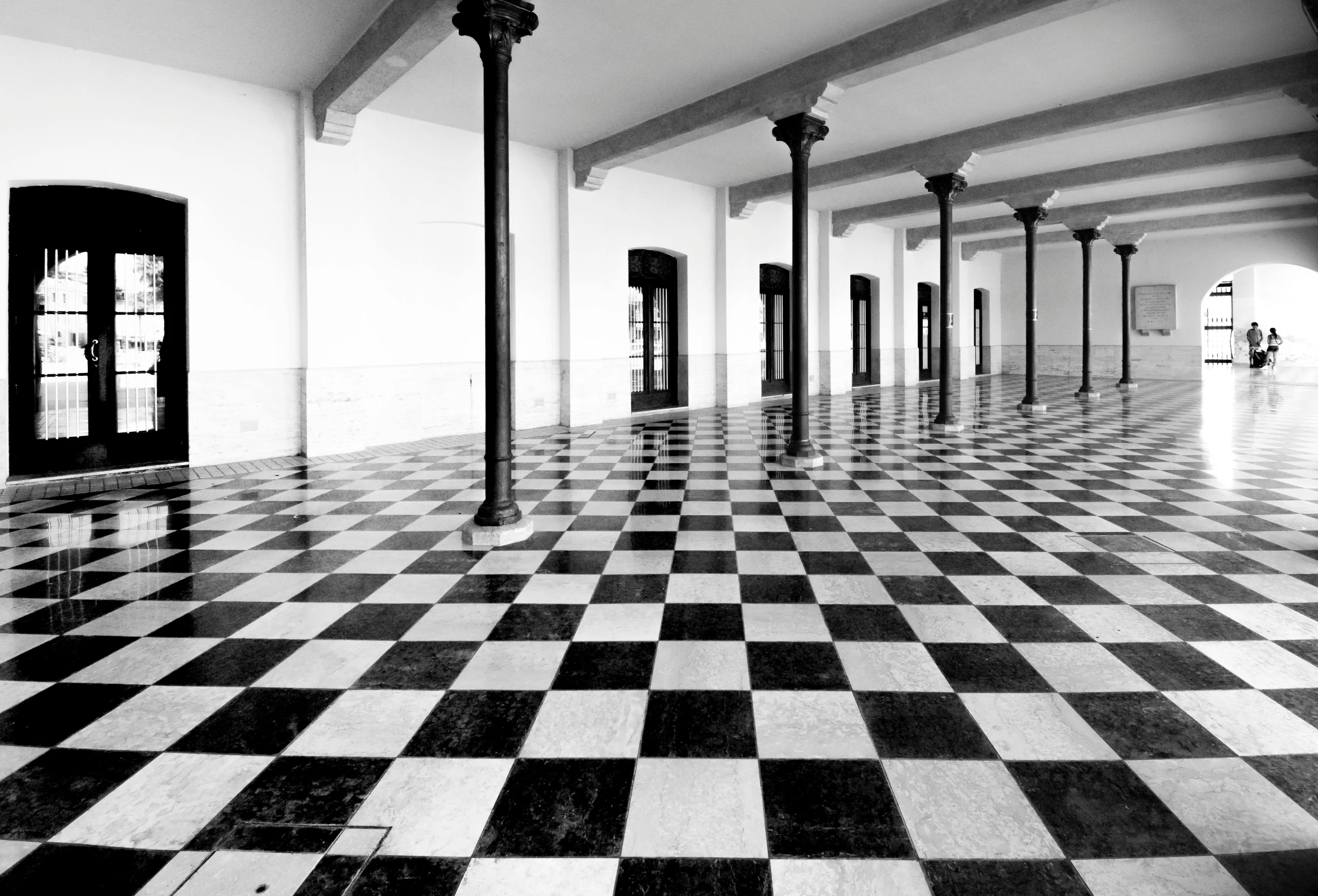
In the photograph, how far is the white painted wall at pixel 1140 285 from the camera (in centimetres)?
1980

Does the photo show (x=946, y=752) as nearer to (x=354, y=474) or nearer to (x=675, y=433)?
(x=354, y=474)

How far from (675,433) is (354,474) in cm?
448

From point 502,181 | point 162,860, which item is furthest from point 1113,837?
point 502,181

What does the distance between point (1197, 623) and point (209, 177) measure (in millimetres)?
9153

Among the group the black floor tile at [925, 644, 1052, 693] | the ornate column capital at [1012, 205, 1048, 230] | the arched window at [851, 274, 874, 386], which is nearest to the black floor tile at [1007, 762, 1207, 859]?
the black floor tile at [925, 644, 1052, 693]

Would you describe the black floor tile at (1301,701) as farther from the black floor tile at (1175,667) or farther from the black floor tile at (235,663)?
the black floor tile at (235,663)

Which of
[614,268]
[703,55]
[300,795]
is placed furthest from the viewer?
[614,268]

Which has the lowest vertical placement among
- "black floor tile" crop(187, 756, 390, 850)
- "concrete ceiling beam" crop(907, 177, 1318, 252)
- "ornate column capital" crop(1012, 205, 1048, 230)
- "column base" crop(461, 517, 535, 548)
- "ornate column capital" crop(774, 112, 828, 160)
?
"black floor tile" crop(187, 756, 390, 850)

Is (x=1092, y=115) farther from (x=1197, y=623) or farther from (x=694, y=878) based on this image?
(x=694, y=878)

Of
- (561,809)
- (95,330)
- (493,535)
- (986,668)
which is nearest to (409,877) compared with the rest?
(561,809)

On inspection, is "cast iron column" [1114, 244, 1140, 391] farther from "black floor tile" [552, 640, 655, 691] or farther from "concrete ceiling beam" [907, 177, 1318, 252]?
"black floor tile" [552, 640, 655, 691]

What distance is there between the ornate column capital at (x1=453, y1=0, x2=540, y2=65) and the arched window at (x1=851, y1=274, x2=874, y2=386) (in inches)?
562

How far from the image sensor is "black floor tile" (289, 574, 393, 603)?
3.92 metres

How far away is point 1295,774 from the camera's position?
2264mm
